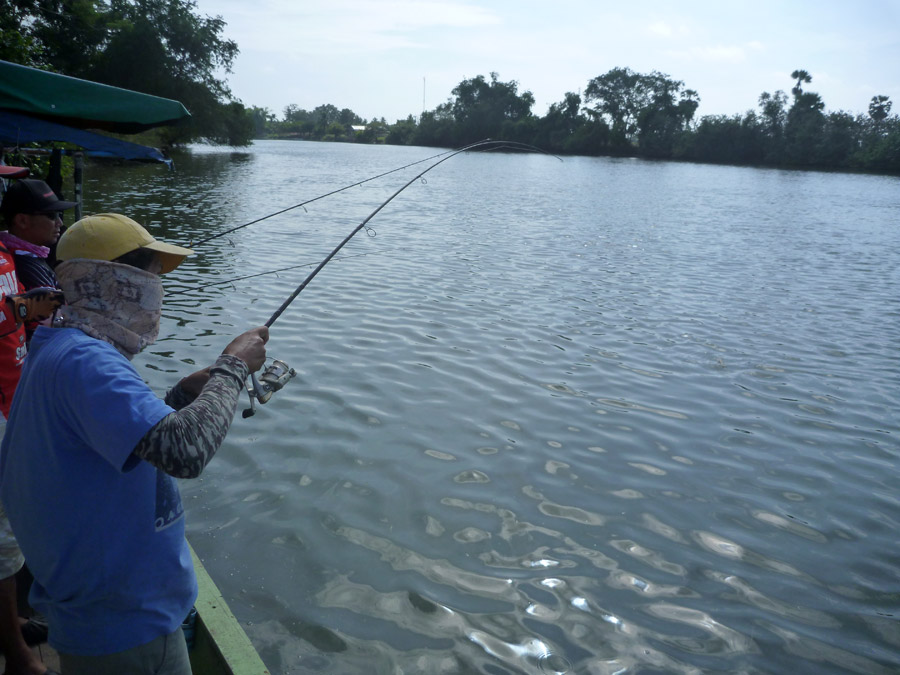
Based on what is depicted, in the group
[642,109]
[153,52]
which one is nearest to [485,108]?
[642,109]

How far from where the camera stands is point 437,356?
27.5 ft

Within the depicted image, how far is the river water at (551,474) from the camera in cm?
408

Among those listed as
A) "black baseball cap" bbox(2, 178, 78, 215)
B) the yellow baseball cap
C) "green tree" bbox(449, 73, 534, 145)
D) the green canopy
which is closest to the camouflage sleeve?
the yellow baseball cap

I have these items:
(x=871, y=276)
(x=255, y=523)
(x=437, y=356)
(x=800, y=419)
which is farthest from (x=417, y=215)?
(x=255, y=523)

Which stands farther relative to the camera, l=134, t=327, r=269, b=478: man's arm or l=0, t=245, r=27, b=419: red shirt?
l=0, t=245, r=27, b=419: red shirt

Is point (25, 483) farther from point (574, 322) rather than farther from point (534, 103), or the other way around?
point (534, 103)

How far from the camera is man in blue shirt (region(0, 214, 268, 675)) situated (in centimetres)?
177

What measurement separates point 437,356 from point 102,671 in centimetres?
652

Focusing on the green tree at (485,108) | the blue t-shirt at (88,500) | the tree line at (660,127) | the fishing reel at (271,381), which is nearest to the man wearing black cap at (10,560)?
the blue t-shirt at (88,500)

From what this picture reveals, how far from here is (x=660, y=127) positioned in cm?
10512

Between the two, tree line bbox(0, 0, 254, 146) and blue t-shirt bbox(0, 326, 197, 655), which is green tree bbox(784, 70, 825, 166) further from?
blue t-shirt bbox(0, 326, 197, 655)

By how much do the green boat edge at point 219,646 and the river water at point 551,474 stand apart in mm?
810

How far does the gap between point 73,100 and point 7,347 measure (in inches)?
129

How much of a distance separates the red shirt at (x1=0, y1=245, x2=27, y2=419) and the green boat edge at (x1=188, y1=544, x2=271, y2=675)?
121cm
